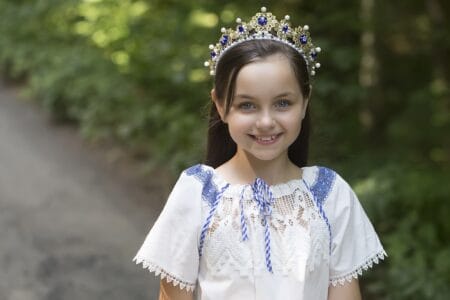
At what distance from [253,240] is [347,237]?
1.04 ft

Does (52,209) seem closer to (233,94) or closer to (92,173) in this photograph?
(92,173)

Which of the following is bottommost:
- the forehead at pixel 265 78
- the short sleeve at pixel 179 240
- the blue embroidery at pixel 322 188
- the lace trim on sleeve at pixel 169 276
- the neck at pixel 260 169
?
the lace trim on sleeve at pixel 169 276

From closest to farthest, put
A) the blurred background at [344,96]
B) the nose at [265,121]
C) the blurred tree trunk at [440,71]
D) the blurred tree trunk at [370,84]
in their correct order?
the nose at [265,121] → the blurred background at [344,96] → the blurred tree trunk at [440,71] → the blurred tree trunk at [370,84]

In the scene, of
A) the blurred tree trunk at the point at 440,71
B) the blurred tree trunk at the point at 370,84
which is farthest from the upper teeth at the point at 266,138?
the blurred tree trunk at the point at 370,84

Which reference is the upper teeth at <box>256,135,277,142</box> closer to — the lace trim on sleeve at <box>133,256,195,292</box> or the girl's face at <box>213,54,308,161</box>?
the girl's face at <box>213,54,308,161</box>

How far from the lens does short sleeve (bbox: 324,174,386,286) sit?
2.50 metres

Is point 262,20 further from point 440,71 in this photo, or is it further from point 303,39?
point 440,71

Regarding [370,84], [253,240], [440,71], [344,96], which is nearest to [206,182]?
[253,240]

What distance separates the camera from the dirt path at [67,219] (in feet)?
17.2

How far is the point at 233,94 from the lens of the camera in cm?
236

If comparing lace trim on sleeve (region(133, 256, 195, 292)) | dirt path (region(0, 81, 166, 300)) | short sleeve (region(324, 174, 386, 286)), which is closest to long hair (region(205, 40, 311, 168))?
short sleeve (region(324, 174, 386, 286))

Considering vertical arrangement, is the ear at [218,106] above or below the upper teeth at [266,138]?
above

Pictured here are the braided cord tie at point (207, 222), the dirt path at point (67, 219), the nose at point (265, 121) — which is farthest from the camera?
the dirt path at point (67, 219)

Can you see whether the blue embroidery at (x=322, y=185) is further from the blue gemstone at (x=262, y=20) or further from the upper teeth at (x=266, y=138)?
the blue gemstone at (x=262, y=20)
